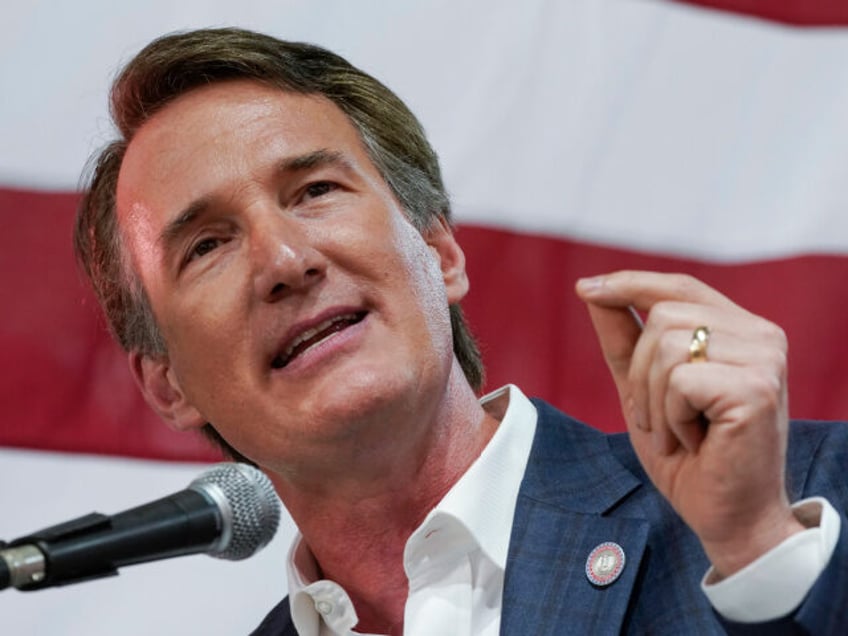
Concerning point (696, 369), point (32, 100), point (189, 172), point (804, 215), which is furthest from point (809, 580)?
point (32, 100)

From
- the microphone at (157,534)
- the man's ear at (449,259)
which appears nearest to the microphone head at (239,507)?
the microphone at (157,534)

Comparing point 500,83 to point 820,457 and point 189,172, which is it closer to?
point 189,172

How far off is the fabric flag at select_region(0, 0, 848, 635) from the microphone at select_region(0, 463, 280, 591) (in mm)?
1354

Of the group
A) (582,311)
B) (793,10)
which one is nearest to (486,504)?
(582,311)

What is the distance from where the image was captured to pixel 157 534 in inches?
72.6

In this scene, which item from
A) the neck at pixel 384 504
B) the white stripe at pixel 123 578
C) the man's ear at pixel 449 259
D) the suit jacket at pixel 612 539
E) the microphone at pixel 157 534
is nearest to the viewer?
the microphone at pixel 157 534

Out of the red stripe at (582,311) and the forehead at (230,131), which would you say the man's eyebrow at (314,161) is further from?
the red stripe at (582,311)

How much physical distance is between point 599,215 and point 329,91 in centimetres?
80

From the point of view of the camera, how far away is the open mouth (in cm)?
246

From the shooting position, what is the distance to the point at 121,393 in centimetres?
340

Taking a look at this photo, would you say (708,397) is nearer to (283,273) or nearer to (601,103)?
(283,273)

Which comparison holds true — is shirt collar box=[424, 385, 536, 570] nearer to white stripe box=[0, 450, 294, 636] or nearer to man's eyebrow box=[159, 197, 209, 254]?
man's eyebrow box=[159, 197, 209, 254]

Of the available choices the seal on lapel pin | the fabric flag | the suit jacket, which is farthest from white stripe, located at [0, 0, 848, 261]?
the seal on lapel pin

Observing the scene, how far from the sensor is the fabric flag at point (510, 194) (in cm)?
337
